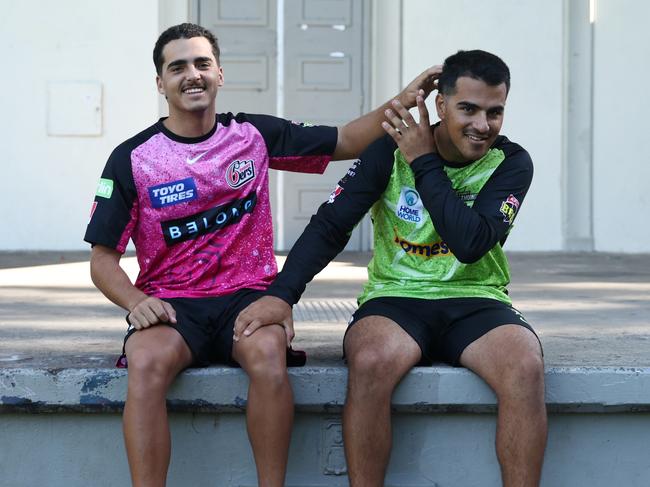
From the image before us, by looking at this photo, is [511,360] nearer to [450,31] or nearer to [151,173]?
[151,173]

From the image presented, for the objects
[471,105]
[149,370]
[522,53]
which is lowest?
[149,370]

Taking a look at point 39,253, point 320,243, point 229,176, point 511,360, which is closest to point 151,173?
point 229,176

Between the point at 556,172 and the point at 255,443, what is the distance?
5654 mm

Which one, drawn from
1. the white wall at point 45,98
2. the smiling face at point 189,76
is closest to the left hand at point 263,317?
the smiling face at point 189,76

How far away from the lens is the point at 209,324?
3197mm

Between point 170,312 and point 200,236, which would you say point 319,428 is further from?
point 200,236

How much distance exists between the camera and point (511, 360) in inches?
118

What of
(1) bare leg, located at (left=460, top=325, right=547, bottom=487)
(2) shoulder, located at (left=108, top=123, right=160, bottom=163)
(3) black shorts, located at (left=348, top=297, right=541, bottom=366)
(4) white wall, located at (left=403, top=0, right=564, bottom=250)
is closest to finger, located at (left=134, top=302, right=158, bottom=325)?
(2) shoulder, located at (left=108, top=123, right=160, bottom=163)

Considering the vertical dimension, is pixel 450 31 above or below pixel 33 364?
above

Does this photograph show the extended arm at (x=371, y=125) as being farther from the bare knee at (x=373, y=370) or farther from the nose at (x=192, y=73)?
the bare knee at (x=373, y=370)

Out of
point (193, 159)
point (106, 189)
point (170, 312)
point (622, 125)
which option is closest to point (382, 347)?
point (170, 312)

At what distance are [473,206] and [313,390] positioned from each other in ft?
2.30

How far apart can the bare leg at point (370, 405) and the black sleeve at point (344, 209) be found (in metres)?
0.35

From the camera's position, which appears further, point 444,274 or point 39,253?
point 39,253
